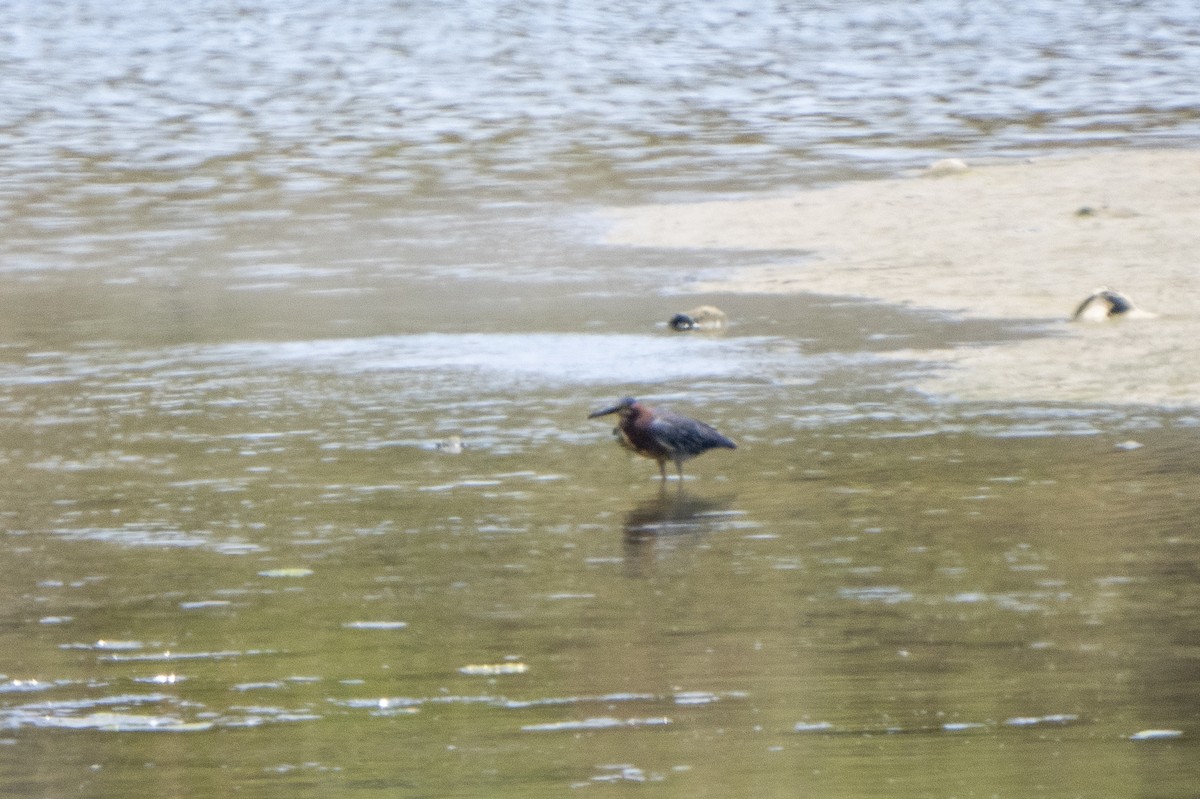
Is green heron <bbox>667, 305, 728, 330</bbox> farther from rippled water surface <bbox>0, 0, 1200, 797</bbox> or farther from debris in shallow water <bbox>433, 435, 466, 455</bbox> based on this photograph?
debris in shallow water <bbox>433, 435, 466, 455</bbox>

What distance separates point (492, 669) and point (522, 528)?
1.61m

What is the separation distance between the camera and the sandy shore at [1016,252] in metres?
10.2

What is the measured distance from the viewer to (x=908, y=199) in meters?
16.0

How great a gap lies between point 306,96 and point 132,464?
1783 cm

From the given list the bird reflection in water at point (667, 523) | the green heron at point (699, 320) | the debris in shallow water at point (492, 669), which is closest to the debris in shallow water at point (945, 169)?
the green heron at point (699, 320)

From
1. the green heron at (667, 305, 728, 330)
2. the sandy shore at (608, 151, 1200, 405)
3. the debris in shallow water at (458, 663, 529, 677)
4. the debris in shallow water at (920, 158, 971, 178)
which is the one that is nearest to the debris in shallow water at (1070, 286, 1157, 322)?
the sandy shore at (608, 151, 1200, 405)

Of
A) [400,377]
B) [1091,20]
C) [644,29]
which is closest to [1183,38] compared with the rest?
[1091,20]

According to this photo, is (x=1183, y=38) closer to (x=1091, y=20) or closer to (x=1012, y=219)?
(x=1091, y=20)

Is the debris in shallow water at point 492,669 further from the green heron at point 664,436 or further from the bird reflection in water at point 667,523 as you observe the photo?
the green heron at point 664,436

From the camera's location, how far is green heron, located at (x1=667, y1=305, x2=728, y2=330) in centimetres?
1174

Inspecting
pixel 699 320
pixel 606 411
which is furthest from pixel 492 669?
pixel 699 320

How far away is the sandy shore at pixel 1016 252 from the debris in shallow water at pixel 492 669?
13.2 feet

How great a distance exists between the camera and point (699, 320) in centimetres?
1180

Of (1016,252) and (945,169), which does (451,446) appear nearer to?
(1016,252)
